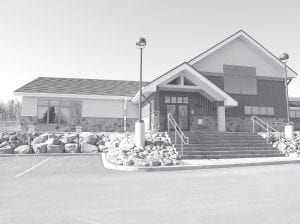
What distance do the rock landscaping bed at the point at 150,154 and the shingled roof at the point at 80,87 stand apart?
9.58 m

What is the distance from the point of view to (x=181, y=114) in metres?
19.1

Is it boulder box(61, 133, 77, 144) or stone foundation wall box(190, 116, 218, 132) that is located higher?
stone foundation wall box(190, 116, 218, 132)

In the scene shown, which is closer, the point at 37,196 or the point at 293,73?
the point at 37,196

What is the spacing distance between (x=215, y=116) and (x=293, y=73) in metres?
9.03

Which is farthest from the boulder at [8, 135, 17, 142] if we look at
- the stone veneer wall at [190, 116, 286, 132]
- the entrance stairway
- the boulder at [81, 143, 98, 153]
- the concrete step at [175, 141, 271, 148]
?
the stone veneer wall at [190, 116, 286, 132]

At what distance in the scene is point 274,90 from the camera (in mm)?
23016

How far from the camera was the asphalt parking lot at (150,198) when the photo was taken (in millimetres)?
4500

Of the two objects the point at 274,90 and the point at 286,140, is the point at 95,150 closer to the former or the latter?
the point at 286,140

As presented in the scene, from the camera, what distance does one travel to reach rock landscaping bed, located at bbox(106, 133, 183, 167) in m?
11.0

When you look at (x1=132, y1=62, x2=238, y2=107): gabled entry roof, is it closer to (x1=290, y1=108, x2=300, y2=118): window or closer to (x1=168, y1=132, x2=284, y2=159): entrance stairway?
(x1=168, y1=132, x2=284, y2=159): entrance stairway

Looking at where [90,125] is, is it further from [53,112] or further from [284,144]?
[284,144]

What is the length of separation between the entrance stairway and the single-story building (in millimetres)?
3978

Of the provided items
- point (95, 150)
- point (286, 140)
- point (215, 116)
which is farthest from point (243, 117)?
point (95, 150)

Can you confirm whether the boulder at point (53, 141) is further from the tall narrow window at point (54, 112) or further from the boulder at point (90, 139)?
the tall narrow window at point (54, 112)
